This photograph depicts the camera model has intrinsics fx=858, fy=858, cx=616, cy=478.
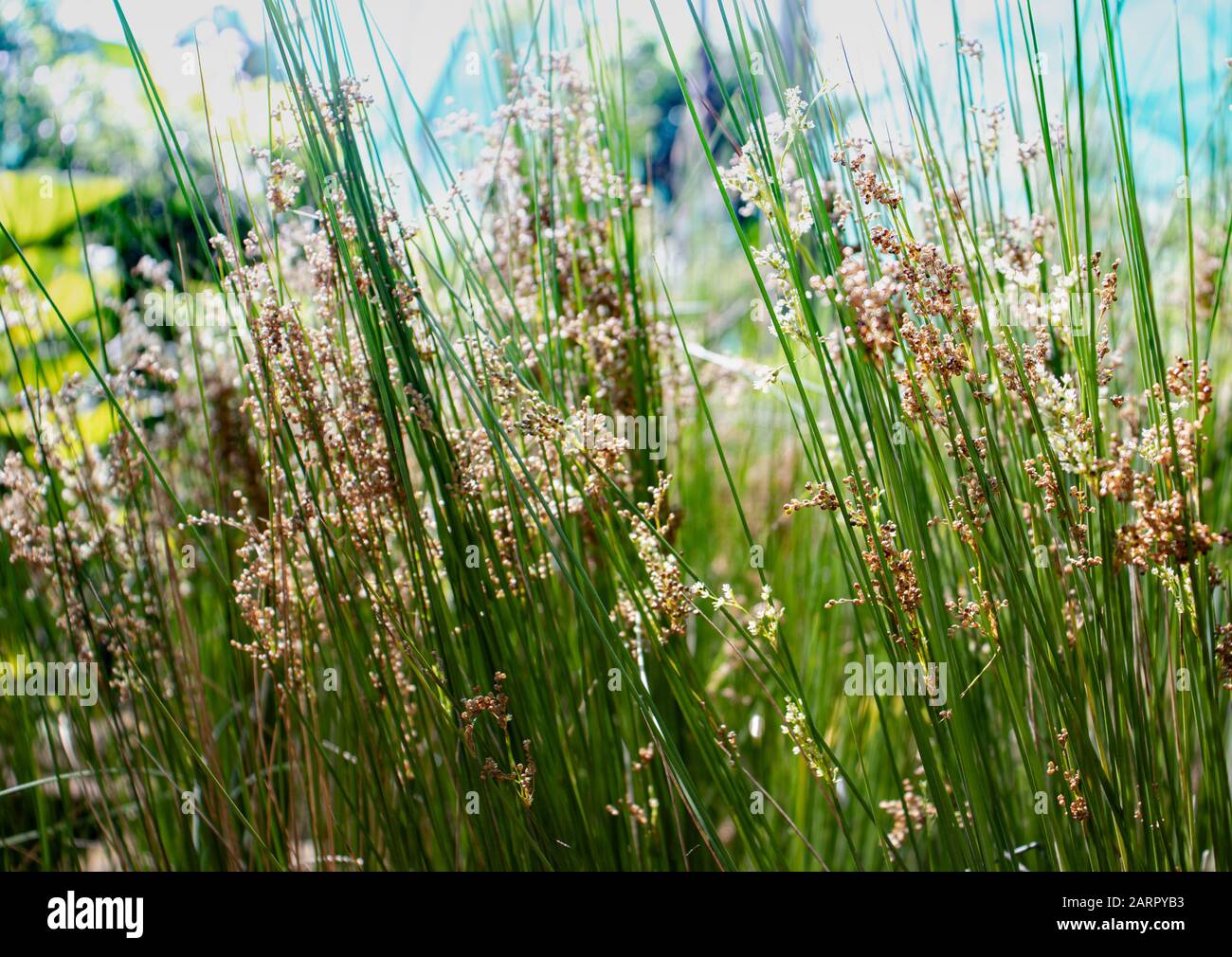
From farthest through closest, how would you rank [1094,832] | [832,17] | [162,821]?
[162,821] < [832,17] < [1094,832]

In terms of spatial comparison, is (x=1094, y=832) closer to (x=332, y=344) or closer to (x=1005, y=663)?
(x=1005, y=663)

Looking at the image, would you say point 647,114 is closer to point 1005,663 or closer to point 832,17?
point 832,17

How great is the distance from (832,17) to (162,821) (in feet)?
4.67

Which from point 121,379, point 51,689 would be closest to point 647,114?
point 121,379

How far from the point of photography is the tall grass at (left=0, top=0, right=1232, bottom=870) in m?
0.80

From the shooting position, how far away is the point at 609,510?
946 millimetres

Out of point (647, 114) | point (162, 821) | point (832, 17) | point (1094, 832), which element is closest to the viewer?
point (1094, 832)

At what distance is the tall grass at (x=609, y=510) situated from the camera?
80 cm

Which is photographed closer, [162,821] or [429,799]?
[429,799]

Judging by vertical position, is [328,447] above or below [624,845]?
above

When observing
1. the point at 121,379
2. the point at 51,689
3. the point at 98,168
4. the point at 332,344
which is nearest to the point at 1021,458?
the point at 332,344

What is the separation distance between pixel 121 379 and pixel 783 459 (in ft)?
4.65

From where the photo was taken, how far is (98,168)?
74.9 inches

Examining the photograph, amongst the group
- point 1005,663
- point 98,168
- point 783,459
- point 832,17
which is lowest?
point 1005,663
